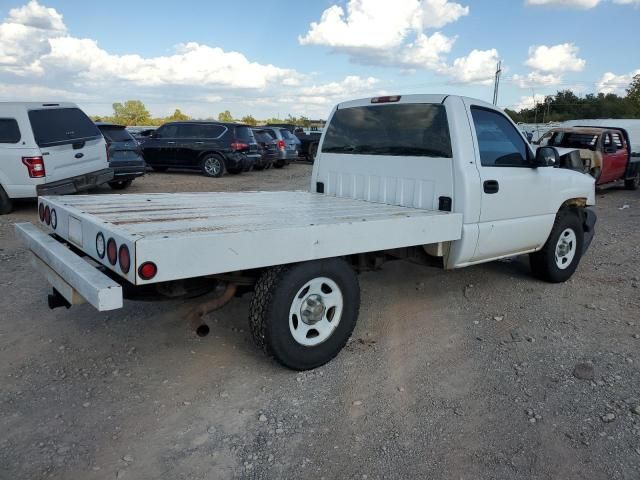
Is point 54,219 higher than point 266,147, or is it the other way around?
point 266,147

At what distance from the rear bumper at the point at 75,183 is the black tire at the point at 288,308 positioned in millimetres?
6992

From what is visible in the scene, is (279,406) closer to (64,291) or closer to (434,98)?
(64,291)

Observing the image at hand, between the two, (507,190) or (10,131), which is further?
(10,131)

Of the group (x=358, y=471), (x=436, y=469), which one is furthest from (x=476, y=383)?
(x=358, y=471)

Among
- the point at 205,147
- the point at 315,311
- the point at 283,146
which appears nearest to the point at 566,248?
the point at 315,311

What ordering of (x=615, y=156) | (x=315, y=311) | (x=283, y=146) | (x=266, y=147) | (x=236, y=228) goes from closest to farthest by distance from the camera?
1. (x=236, y=228)
2. (x=315, y=311)
3. (x=615, y=156)
4. (x=266, y=147)
5. (x=283, y=146)

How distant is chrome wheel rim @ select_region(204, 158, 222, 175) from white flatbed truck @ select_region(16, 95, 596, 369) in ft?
37.7

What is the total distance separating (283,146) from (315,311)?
56.7ft

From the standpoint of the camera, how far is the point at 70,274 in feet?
9.96

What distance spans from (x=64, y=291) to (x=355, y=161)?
2.94m

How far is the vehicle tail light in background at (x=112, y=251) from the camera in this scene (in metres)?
2.86

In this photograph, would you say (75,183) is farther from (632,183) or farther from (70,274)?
(632,183)

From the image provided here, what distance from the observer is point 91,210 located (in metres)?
3.79

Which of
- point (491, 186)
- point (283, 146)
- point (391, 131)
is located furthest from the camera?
point (283, 146)
